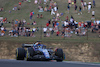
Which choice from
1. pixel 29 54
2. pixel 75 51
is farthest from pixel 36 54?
pixel 75 51

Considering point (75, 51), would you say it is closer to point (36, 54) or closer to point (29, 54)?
point (36, 54)

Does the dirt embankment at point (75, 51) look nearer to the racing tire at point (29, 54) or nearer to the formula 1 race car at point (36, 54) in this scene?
the formula 1 race car at point (36, 54)

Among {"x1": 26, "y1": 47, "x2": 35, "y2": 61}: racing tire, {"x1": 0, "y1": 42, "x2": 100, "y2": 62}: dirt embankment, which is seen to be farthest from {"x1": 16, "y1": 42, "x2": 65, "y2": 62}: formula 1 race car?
{"x1": 0, "y1": 42, "x2": 100, "y2": 62}: dirt embankment

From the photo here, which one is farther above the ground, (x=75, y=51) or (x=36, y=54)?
(x=36, y=54)

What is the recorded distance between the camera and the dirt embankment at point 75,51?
2134 cm

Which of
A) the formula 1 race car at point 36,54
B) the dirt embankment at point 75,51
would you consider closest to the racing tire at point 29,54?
the formula 1 race car at point 36,54

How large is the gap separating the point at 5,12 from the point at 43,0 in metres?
5.61

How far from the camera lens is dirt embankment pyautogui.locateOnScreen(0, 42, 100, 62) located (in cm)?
2134

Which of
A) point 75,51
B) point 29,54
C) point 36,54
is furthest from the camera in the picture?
point 75,51

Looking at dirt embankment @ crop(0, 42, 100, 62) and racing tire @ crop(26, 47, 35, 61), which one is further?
dirt embankment @ crop(0, 42, 100, 62)

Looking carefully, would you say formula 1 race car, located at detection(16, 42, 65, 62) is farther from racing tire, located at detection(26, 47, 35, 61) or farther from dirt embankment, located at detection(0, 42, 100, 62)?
dirt embankment, located at detection(0, 42, 100, 62)

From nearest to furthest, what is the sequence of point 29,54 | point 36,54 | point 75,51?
point 29,54 → point 36,54 → point 75,51

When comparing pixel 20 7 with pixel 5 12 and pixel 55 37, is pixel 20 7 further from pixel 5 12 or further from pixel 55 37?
pixel 55 37

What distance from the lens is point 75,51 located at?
21.7 m
